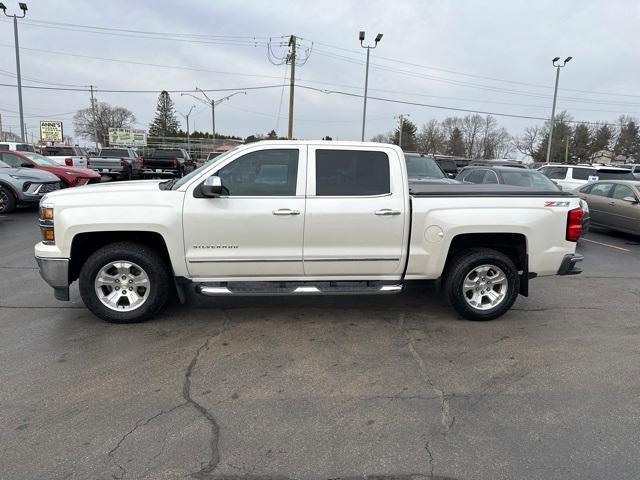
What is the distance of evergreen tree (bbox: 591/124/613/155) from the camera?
8150cm

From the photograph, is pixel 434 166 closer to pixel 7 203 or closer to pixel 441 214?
pixel 441 214

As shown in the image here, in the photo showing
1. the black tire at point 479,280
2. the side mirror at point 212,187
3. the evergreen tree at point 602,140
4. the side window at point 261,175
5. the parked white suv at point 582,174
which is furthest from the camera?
the evergreen tree at point 602,140

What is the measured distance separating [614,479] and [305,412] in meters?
1.89

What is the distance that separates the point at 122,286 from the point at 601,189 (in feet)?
39.9

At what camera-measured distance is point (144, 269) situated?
15.6ft

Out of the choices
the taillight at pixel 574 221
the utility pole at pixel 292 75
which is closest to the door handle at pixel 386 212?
the taillight at pixel 574 221

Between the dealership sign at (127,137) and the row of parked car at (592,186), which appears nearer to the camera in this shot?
the row of parked car at (592,186)

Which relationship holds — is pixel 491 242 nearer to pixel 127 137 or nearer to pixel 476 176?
pixel 476 176

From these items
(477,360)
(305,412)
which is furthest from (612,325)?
(305,412)

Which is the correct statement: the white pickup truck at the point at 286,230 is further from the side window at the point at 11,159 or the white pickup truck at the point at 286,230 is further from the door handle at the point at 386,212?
the side window at the point at 11,159

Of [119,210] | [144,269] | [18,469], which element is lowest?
[18,469]

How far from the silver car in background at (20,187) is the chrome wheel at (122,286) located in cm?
953

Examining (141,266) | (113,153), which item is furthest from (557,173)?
(113,153)

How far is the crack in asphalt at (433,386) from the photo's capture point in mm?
3240
